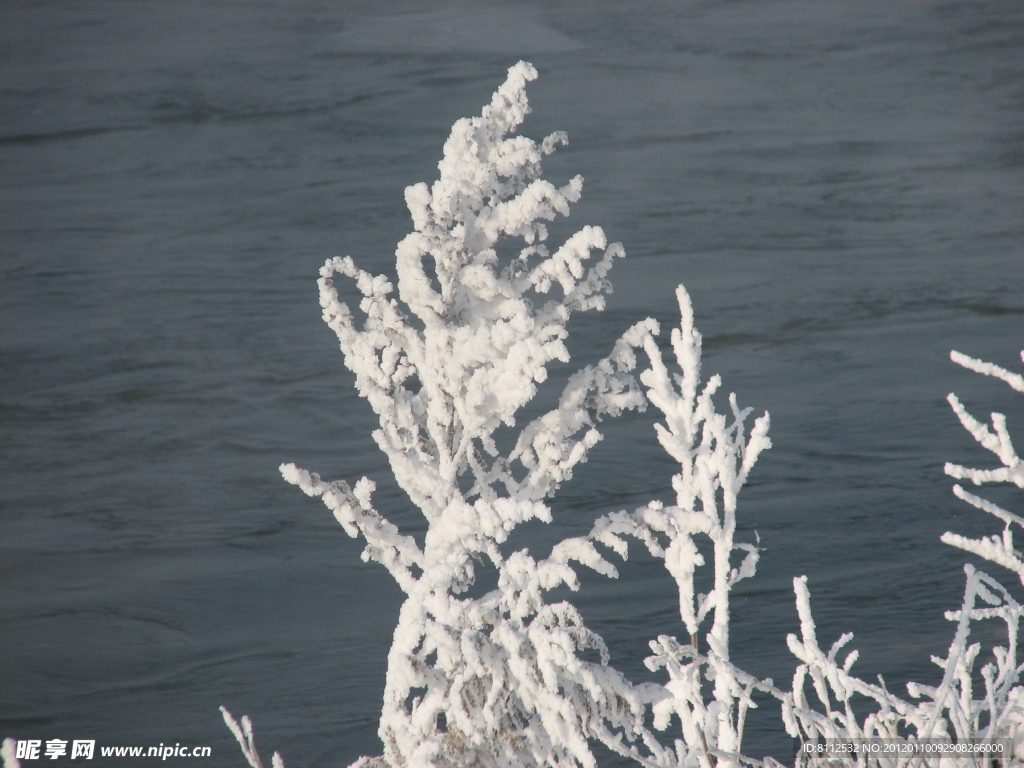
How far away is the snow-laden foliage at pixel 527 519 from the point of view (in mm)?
2783

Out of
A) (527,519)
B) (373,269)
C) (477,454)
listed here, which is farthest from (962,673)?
(373,269)

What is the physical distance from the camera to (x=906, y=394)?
12078 millimetres

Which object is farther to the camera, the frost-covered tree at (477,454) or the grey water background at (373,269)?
the grey water background at (373,269)

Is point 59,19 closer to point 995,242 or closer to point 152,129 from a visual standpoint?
point 152,129

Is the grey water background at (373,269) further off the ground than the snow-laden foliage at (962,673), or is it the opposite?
the grey water background at (373,269)

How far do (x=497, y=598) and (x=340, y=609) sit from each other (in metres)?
5.58

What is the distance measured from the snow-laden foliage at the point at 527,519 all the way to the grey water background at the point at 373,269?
348 centimetres

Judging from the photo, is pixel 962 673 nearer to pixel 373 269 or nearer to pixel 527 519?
pixel 527 519

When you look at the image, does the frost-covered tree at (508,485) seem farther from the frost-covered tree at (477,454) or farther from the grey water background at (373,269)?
the grey water background at (373,269)

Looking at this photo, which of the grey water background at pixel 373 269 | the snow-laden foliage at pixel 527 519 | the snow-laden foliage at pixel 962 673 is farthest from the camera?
the grey water background at pixel 373 269

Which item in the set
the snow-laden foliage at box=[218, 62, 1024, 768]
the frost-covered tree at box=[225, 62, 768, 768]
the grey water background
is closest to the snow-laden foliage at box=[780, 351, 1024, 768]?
the snow-laden foliage at box=[218, 62, 1024, 768]

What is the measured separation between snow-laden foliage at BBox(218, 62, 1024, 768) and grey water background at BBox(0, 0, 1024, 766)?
3.48 m

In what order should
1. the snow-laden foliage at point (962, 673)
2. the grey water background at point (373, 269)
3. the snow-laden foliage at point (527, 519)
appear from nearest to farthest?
1. the snow-laden foliage at point (962, 673)
2. the snow-laden foliage at point (527, 519)
3. the grey water background at point (373, 269)

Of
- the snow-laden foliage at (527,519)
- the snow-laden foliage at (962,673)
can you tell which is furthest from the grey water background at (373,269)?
the snow-laden foliage at (527,519)
